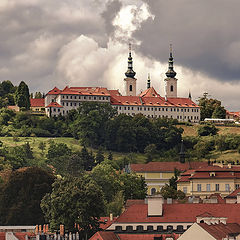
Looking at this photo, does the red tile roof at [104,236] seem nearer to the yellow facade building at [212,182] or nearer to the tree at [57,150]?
the yellow facade building at [212,182]

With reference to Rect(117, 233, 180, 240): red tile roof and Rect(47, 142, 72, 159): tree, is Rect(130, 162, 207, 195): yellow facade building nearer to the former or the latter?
Rect(47, 142, 72, 159): tree

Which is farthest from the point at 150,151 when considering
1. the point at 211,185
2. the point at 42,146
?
the point at 211,185

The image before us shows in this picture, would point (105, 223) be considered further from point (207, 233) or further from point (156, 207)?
point (207, 233)

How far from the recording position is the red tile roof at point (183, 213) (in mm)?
79438

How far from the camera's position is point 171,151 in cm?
19625

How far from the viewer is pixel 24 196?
114 metres

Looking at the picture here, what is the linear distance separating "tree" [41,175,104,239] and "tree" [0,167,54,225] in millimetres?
17125

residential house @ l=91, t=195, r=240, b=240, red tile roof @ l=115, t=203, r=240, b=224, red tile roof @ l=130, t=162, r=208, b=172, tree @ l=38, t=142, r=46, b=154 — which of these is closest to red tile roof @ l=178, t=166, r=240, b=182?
red tile roof @ l=130, t=162, r=208, b=172

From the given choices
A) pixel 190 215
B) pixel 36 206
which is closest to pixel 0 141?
pixel 36 206

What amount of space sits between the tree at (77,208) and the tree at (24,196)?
56.2ft

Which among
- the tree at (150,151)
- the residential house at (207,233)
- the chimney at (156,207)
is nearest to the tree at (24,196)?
the chimney at (156,207)

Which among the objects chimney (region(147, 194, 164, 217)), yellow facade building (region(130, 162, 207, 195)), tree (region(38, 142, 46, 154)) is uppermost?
tree (region(38, 142, 46, 154))

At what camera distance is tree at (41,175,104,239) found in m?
87.8

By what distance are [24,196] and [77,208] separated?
1034 inches
